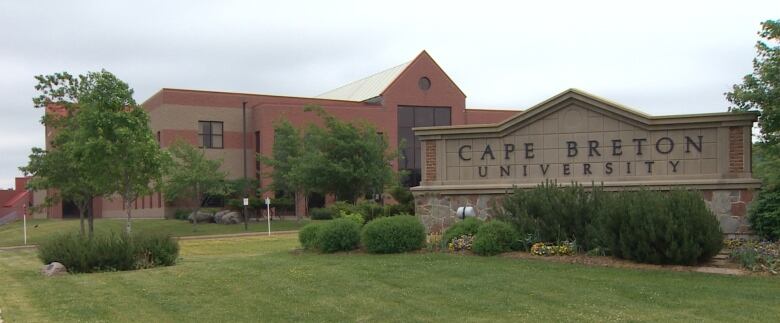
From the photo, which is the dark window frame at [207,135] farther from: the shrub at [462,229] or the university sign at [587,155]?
the shrub at [462,229]

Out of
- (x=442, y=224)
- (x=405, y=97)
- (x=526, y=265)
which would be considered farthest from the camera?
(x=405, y=97)

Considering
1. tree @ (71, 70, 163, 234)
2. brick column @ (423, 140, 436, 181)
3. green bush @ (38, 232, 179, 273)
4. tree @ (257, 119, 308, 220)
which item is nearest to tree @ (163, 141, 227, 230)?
tree @ (257, 119, 308, 220)

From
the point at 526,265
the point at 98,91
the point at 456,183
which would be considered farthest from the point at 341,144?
the point at 526,265

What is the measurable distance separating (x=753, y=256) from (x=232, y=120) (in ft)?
130

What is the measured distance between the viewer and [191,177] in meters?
36.2

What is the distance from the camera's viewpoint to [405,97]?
5031cm

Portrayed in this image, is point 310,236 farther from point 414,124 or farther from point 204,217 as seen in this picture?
point 414,124

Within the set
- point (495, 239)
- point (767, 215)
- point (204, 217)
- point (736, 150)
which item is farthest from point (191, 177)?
point (767, 215)

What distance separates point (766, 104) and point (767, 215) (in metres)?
2.47

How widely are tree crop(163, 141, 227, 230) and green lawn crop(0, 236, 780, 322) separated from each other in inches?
955

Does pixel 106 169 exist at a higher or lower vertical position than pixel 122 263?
higher

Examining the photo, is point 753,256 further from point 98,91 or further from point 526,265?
point 98,91

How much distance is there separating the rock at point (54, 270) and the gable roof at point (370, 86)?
36523 millimetres

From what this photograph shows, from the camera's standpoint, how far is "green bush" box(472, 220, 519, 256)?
506 inches
